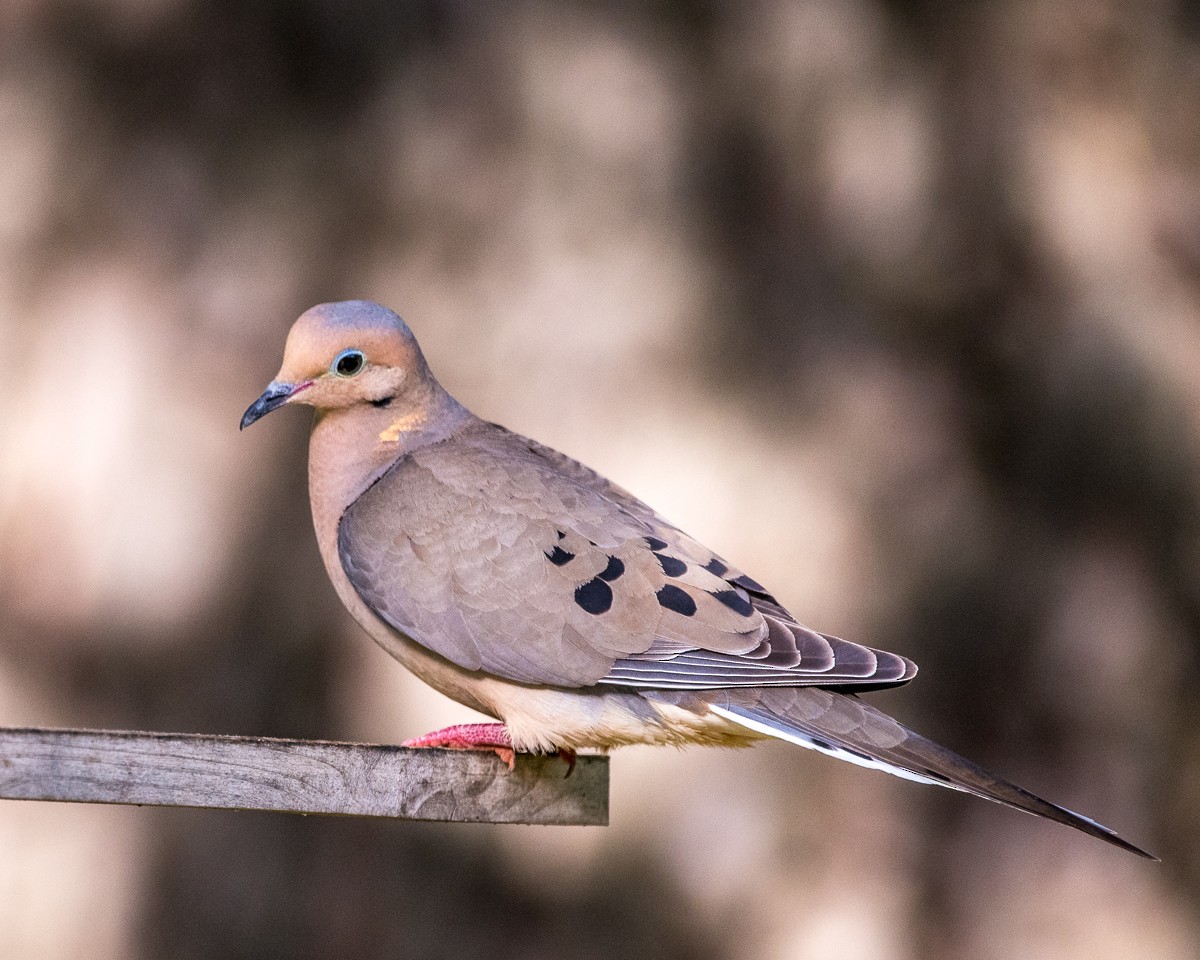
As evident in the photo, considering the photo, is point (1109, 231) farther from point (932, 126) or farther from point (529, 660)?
point (529, 660)

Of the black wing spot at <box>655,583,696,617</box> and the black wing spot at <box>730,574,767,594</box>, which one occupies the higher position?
the black wing spot at <box>730,574,767,594</box>

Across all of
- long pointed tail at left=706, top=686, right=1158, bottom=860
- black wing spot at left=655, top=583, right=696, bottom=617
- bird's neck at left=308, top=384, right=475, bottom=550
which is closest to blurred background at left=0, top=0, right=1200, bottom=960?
bird's neck at left=308, top=384, right=475, bottom=550

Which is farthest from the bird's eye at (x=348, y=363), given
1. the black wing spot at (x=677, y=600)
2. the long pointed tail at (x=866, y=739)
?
the long pointed tail at (x=866, y=739)

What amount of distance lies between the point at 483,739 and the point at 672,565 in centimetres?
48

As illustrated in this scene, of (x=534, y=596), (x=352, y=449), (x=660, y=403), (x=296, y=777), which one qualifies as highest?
(x=660, y=403)

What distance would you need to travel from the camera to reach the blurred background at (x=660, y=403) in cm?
451

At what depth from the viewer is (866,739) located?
242 centimetres

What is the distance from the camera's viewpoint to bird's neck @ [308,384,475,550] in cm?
291

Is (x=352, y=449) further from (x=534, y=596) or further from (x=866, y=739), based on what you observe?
(x=866, y=739)

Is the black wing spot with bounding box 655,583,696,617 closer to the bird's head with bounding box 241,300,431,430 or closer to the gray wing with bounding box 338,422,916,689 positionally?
the gray wing with bounding box 338,422,916,689

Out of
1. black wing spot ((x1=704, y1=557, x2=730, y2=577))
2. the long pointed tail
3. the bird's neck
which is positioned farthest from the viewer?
the bird's neck

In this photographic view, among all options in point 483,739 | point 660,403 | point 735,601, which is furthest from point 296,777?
point 660,403

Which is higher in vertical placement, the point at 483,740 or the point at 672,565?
the point at 672,565

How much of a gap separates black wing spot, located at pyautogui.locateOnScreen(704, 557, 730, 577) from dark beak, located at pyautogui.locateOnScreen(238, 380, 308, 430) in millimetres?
854
